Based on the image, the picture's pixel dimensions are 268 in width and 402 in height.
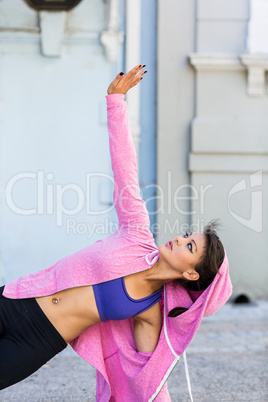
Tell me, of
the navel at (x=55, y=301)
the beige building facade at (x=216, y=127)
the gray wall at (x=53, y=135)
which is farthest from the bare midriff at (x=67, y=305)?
the beige building facade at (x=216, y=127)

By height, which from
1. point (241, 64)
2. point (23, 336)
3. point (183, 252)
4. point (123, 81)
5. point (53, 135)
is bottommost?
point (23, 336)

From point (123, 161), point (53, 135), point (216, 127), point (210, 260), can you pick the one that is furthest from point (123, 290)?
point (216, 127)

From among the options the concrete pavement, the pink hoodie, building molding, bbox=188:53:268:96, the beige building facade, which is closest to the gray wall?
the beige building facade

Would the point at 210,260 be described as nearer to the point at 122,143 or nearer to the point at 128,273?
the point at 128,273

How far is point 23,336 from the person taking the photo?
85.7 inches

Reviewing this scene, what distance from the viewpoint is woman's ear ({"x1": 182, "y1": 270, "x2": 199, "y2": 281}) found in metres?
2.27

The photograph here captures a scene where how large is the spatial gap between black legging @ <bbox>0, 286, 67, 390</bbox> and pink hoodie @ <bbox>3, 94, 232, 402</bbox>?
0.19 feet

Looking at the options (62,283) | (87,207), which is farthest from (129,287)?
(87,207)

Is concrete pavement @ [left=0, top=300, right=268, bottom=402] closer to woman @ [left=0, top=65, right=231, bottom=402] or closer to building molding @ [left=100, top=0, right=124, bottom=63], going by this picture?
woman @ [left=0, top=65, right=231, bottom=402]

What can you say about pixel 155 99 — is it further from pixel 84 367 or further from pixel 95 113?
pixel 84 367

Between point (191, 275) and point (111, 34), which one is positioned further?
point (111, 34)

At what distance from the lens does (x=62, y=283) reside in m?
2.20

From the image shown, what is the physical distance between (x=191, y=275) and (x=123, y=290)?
0.31 metres

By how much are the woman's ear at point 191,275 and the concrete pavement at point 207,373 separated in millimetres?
1186
